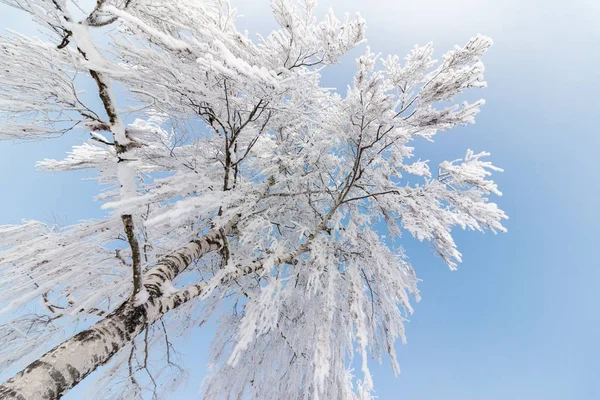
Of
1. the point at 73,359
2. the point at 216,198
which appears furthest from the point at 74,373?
the point at 216,198

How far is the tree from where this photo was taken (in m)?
1.73

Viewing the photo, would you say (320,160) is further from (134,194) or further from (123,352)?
(123,352)

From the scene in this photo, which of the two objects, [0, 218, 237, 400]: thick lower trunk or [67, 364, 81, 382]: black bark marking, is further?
[67, 364, 81, 382]: black bark marking

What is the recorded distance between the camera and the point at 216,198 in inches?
96.6

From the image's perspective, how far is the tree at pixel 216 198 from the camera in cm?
173

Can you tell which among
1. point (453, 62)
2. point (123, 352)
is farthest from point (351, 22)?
point (123, 352)

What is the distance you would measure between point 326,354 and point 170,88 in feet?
8.27

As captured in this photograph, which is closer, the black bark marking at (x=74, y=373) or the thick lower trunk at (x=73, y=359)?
the thick lower trunk at (x=73, y=359)

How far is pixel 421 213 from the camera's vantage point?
2.82 metres

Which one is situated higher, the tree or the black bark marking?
the tree

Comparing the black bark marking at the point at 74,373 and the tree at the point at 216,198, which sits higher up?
the tree at the point at 216,198

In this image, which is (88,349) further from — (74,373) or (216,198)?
(216,198)

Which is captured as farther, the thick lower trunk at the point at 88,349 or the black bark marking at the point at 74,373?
the black bark marking at the point at 74,373

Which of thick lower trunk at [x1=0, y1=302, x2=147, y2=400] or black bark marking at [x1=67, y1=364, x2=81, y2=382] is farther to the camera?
black bark marking at [x1=67, y1=364, x2=81, y2=382]
